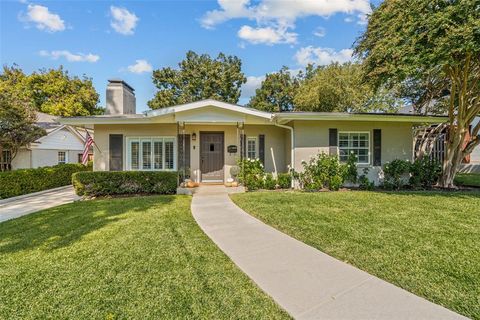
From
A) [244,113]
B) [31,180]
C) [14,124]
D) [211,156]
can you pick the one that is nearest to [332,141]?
[244,113]

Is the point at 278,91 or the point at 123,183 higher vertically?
the point at 278,91

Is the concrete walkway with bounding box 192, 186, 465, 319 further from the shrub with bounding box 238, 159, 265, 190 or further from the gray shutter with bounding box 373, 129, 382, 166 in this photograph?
the gray shutter with bounding box 373, 129, 382, 166

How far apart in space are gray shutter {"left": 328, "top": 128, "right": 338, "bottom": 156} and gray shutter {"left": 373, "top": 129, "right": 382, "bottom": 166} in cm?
161

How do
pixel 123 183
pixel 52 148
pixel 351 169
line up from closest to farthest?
1. pixel 123 183
2. pixel 351 169
3. pixel 52 148

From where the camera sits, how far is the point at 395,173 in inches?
399

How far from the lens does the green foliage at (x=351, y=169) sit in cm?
1003

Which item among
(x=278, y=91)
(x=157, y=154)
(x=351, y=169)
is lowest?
(x=351, y=169)

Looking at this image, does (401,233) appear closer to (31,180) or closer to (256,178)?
(256,178)

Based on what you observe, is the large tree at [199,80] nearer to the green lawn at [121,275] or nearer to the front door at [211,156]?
the front door at [211,156]

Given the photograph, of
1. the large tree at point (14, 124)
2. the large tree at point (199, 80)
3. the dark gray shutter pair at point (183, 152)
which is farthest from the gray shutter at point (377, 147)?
the large tree at point (199, 80)

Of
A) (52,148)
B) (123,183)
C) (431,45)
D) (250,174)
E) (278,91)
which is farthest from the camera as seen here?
(278,91)

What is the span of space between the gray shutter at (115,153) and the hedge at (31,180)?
3.77 m

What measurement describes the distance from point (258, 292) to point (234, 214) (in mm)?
3596

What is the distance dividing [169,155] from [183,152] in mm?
705
